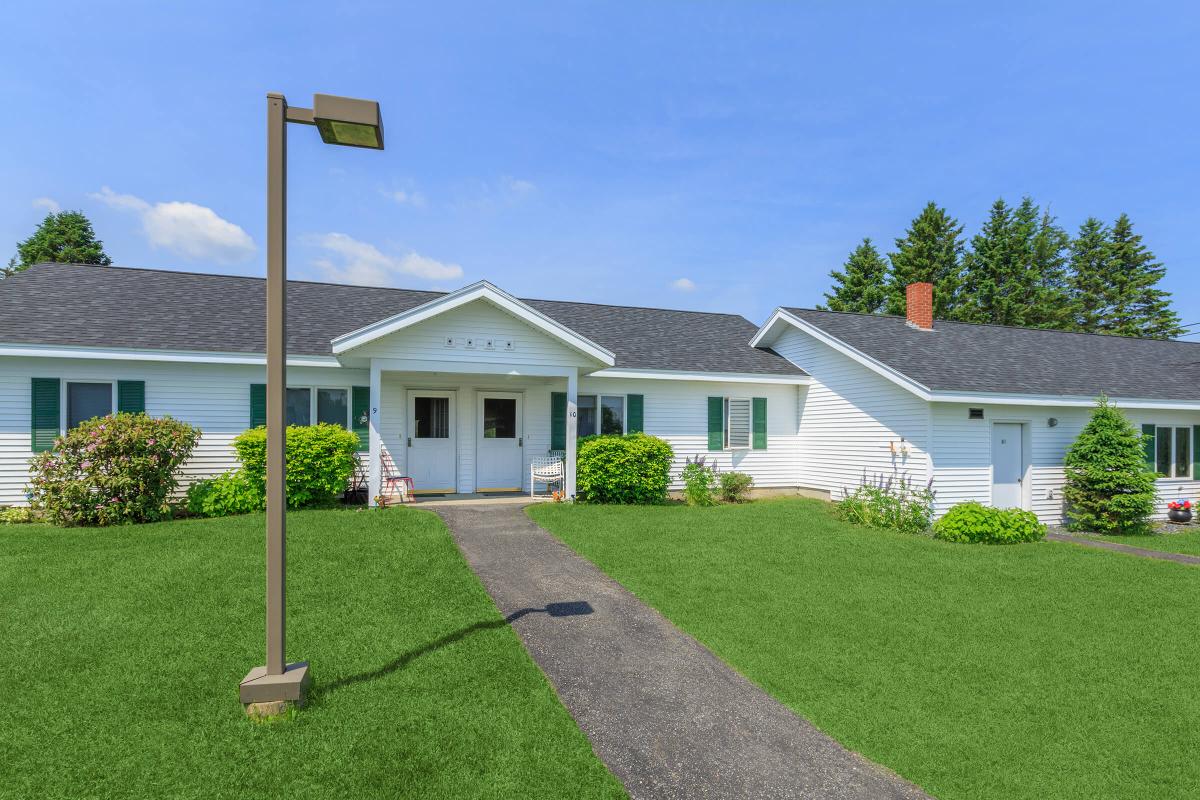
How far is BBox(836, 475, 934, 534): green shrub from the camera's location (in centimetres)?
1188

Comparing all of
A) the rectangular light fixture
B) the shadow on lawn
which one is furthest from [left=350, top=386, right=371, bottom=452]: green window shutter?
the rectangular light fixture

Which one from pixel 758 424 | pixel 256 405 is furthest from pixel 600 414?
pixel 256 405

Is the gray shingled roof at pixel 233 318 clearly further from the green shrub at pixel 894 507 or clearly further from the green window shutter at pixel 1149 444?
the green window shutter at pixel 1149 444

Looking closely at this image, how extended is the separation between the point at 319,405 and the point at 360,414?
0.83 m

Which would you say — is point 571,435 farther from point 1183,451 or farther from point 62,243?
point 62,243

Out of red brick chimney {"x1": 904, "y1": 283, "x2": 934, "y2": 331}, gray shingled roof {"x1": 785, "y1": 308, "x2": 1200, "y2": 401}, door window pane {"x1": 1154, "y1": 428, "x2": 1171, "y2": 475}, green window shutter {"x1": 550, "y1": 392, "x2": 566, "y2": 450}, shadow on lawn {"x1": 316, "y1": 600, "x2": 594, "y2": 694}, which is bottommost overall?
shadow on lawn {"x1": 316, "y1": 600, "x2": 594, "y2": 694}

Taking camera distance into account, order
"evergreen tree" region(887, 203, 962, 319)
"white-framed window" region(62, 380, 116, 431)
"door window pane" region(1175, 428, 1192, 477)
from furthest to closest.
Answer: "evergreen tree" region(887, 203, 962, 319) → "door window pane" region(1175, 428, 1192, 477) → "white-framed window" region(62, 380, 116, 431)

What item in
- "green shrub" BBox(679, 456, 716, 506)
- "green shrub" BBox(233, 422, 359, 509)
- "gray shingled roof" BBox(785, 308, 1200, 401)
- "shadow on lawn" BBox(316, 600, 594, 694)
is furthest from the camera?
"green shrub" BBox(679, 456, 716, 506)

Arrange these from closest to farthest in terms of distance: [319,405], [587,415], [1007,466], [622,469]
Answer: [319,405], [622,469], [1007,466], [587,415]

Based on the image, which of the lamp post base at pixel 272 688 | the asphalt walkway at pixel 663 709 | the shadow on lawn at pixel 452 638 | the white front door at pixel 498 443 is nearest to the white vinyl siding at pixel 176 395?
the white front door at pixel 498 443

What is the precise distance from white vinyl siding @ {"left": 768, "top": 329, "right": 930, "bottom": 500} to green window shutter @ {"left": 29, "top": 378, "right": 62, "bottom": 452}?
1603 centimetres

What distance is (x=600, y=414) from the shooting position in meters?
14.6

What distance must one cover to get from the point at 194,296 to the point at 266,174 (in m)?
12.6

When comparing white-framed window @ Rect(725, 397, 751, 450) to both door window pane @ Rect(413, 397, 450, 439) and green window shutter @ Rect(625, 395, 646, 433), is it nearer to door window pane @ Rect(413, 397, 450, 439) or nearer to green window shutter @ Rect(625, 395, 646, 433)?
green window shutter @ Rect(625, 395, 646, 433)
